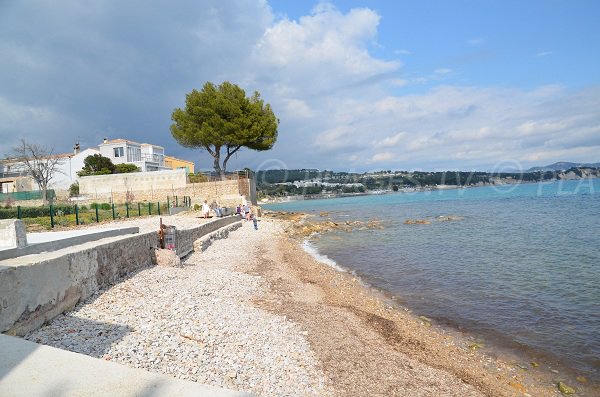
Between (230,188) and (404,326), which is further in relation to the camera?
(230,188)

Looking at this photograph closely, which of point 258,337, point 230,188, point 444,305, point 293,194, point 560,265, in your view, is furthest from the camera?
point 293,194

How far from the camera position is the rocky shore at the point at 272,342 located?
5.25 m

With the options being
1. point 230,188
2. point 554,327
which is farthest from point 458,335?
point 230,188

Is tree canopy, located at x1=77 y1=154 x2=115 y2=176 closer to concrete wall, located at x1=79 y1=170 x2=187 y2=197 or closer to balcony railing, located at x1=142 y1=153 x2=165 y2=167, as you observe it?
concrete wall, located at x1=79 y1=170 x2=187 y2=197

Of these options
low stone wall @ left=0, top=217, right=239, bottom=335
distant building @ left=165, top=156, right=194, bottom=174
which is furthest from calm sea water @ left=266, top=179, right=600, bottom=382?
distant building @ left=165, top=156, right=194, bottom=174

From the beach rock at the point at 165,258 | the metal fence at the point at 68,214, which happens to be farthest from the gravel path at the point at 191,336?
the metal fence at the point at 68,214

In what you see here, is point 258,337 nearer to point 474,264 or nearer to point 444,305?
point 444,305

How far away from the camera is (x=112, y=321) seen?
19.8ft

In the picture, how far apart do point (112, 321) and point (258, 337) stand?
2470 mm

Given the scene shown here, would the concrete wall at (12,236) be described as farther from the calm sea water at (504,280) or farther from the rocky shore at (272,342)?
the calm sea water at (504,280)

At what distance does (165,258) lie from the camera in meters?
11.2

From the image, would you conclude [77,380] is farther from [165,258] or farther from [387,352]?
[165,258]

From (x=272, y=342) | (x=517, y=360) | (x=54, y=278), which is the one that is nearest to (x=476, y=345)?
(x=517, y=360)

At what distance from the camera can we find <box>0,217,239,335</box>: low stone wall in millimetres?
4847
